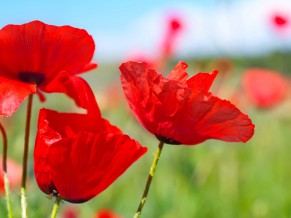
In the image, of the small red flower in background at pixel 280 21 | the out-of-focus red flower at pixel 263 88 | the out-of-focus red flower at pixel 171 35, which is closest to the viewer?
the small red flower in background at pixel 280 21

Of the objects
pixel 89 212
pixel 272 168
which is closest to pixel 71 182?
pixel 89 212

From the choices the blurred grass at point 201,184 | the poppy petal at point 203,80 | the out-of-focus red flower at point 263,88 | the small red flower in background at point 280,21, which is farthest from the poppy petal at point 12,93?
the out-of-focus red flower at point 263,88

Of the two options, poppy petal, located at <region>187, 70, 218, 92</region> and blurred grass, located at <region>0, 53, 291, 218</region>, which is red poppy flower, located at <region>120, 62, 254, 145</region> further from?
blurred grass, located at <region>0, 53, 291, 218</region>

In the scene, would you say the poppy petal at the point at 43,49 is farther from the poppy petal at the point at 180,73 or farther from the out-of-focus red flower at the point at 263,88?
the out-of-focus red flower at the point at 263,88

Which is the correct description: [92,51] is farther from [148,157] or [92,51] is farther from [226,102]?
[148,157]

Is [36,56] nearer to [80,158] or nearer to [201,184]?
[80,158]

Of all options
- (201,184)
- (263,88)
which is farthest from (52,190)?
(263,88)
